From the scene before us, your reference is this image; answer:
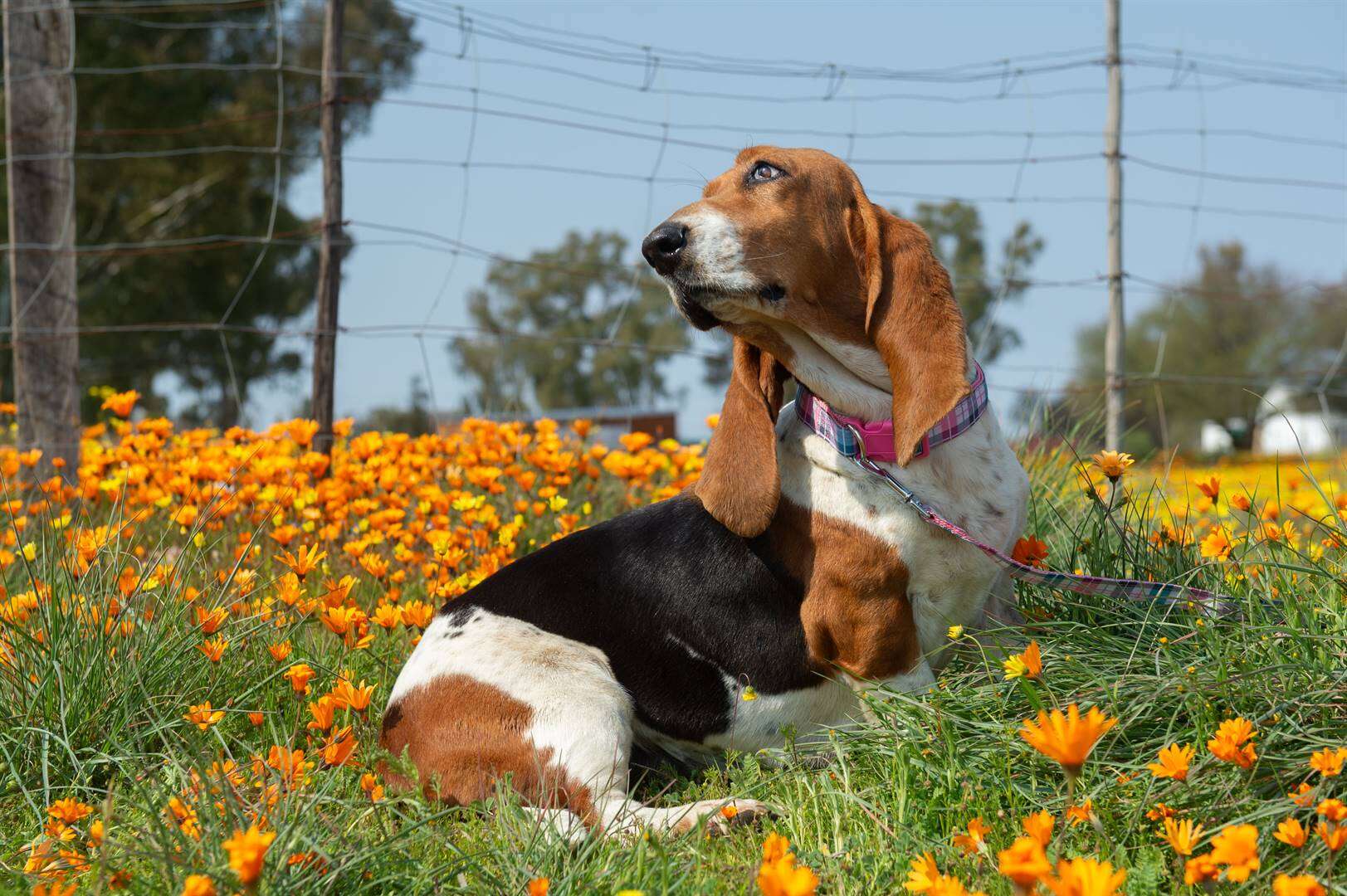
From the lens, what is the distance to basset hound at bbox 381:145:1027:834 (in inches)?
107

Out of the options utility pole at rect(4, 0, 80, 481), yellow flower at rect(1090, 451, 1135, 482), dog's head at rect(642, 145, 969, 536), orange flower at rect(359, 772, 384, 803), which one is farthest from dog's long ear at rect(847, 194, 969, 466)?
utility pole at rect(4, 0, 80, 481)

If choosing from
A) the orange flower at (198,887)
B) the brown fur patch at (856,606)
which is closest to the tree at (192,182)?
the brown fur patch at (856,606)

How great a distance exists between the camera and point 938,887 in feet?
5.25

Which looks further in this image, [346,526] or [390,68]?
[390,68]

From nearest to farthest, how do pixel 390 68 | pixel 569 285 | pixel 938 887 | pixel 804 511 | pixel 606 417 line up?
pixel 938 887 < pixel 804 511 < pixel 606 417 < pixel 390 68 < pixel 569 285

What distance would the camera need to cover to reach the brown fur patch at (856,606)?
2764mm

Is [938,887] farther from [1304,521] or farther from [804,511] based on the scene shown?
[1304,521]

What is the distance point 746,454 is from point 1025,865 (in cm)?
163

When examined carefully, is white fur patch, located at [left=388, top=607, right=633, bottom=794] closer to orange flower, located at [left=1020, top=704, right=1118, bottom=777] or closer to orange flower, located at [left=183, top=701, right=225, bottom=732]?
orange flower, located at [left=183, top=701, right=225, bottom=732]

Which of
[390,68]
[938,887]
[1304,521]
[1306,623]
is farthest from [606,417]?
[390,68]

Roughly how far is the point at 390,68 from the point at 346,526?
2267 cm

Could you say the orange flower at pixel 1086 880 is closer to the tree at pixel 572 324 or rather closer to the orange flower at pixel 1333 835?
the orange flower at pixel 1333 835

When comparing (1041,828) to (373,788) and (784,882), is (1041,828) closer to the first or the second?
(784,882)

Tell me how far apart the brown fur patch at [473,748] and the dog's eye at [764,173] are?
1.42m
